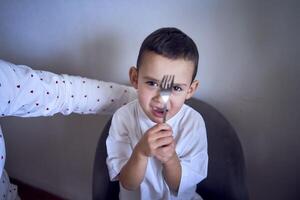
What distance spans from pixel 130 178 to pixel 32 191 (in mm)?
1020

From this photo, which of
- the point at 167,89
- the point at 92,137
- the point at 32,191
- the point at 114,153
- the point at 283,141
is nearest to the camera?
the point at 167,89

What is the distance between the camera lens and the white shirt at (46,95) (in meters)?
0.66

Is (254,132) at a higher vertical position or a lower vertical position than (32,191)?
higher

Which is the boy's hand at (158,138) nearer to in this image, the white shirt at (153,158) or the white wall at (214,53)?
the white shirt at (153,158)

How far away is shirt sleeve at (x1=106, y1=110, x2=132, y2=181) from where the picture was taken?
2.17ft

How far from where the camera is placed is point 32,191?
140 cm

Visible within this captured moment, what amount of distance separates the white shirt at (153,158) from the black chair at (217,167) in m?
0.05

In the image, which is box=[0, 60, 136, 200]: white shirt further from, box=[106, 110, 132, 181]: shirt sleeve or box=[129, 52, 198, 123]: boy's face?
box=[129, 52, 198, 123]: boy's face

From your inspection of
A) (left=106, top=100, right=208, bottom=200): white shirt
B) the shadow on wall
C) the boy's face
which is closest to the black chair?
(left=106, top=100, right=208, bottom=200): white shirt

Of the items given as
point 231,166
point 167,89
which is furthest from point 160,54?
point 231,166

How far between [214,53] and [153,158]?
0.34m

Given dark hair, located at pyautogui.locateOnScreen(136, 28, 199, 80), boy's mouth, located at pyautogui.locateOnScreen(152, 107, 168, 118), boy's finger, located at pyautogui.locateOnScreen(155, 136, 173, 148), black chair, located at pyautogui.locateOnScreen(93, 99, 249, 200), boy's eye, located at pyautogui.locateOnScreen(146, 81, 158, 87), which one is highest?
dark hair, located at pyautogui.locateOnScreen(136, 28, 199, 80)

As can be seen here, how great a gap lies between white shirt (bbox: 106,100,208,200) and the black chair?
5cm

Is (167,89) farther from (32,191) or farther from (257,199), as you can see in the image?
(32,191)
